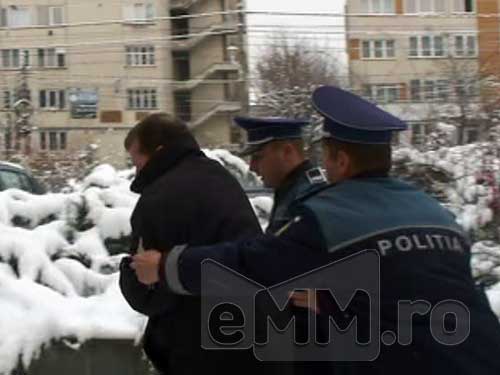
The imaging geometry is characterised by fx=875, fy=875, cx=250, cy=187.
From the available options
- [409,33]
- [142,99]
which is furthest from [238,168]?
[142,99]

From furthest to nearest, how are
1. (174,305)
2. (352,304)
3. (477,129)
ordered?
(477,129) < (174,305) < (352,304)

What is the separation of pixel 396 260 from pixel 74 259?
3.33 meters

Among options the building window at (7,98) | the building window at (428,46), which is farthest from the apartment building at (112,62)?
the building window at (428,46)

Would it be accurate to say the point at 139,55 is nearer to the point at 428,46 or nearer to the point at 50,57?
the point at 50,57

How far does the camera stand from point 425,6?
2003 inches

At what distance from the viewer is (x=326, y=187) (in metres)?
2.48

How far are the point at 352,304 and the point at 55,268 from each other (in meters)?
3.10

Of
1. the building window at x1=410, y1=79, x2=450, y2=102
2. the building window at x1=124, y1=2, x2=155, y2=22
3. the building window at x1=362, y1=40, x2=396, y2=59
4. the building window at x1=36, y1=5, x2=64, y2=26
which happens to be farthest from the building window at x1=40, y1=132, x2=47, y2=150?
the building window at x1=362, y1=40, x2=396, y2=59

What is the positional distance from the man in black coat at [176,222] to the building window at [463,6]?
47.5 meters

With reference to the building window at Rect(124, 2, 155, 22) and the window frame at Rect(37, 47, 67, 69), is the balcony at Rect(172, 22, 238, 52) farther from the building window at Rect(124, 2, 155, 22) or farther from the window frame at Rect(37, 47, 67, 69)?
the window frame at Rect(37, 47, 67, 69)

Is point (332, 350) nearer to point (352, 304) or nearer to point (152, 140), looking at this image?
point (352, 304)

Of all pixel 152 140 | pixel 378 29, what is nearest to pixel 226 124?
pixel 378 29

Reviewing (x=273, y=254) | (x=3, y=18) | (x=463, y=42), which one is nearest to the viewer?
(x=273, y=254)

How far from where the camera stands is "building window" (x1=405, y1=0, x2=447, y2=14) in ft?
165
